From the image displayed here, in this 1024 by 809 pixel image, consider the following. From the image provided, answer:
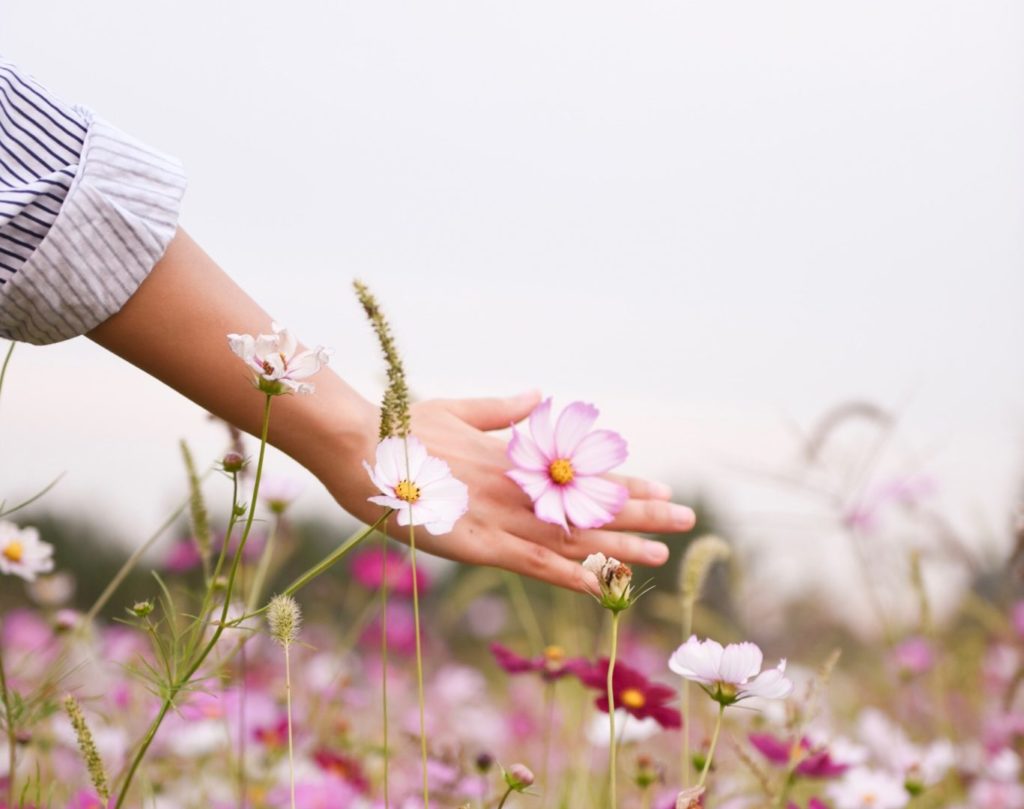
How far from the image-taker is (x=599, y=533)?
3.61 feet

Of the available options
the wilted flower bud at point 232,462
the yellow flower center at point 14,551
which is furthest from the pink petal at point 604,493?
the yellow flower center at point 14,551

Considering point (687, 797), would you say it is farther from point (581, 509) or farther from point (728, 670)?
point (581, 509)

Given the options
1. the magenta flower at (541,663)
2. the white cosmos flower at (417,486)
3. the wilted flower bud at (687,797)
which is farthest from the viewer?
the magenta flower at (541,663)

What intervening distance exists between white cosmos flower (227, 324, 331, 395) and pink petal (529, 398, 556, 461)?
0.28 m

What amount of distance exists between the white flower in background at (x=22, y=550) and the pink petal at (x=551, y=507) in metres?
0.40

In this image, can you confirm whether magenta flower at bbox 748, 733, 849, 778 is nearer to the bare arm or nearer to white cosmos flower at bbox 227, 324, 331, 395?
the bare arm

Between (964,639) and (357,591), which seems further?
(357,591)

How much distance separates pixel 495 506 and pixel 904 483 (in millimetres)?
1313

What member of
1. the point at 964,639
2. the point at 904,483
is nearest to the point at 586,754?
the point at 904,483

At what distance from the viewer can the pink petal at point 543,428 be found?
3.13 feet

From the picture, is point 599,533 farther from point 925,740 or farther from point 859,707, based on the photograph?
point 859,707

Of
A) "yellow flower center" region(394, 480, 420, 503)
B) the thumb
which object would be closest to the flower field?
"yellow flower center" region(394, 480, 420, 503)

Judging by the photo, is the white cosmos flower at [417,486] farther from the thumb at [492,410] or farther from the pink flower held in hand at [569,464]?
the thumb at [492,410]

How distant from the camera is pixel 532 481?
982 mm
